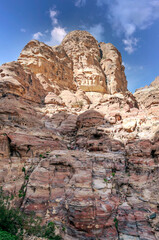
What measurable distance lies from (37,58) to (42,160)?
37733 millimetres

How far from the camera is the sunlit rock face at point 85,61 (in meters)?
50.3

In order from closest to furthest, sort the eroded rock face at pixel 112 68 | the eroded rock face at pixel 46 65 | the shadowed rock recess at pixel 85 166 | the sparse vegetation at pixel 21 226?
the sparse vegetation at pixel 21 226 < the shadowed rock recess at pixel 85 166 < the eroded rock face at pixel 46 65 < the eroded rock face at pixel 112 68

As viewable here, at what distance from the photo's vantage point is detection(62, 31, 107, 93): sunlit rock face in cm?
5034

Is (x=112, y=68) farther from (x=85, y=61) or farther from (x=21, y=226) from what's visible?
(x=21, y=226)

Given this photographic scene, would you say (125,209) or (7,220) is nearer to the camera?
(7,220)

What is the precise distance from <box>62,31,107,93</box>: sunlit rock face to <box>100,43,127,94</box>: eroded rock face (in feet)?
10.9

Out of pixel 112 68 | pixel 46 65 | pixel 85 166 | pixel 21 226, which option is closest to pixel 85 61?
pixel 112 68

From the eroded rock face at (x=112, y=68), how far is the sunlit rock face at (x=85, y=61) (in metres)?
3.32

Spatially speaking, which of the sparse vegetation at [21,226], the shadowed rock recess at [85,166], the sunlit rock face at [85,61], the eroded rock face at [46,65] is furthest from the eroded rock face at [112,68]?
the sparse vegetation at [21,226]

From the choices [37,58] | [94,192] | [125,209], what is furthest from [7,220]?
[37,58]

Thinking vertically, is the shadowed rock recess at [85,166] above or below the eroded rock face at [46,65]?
below

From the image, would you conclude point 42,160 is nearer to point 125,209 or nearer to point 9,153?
point 9,153

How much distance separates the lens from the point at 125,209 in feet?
39.7

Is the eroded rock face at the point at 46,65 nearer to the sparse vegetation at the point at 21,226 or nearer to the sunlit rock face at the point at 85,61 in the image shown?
the sunlit rock face at the point at 85,61
